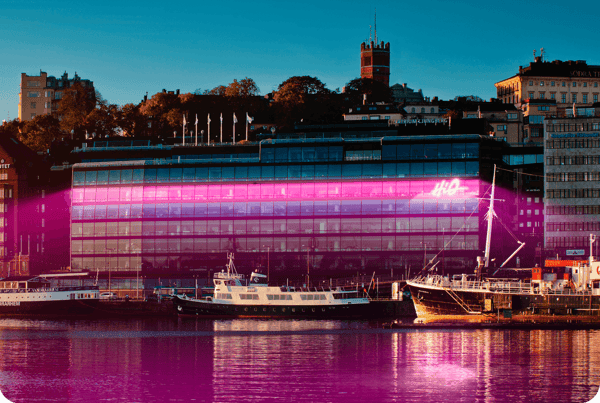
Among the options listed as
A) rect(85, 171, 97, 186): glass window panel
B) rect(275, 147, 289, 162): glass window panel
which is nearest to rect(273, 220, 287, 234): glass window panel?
rect(275, 147, 289, 162): glass window panel

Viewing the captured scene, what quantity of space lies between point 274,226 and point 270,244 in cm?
296

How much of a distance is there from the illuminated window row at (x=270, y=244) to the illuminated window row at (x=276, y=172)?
9755 millimetres

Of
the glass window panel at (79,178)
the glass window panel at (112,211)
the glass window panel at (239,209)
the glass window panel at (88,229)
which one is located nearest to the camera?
the glass window panel at (239,209)

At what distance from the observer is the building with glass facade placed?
149 metres

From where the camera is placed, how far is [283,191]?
15375cm

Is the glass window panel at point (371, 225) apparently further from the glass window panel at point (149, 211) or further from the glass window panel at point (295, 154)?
the glass window panel at point (149, 211)

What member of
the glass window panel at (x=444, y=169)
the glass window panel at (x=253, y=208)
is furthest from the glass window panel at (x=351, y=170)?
the glass window panel at (x=253, y=208)

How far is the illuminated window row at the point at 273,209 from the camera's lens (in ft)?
489

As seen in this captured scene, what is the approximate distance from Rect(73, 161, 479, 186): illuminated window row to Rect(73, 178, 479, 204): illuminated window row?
1.16 meters

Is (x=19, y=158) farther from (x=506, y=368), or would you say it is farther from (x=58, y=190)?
(x=506, y=368)

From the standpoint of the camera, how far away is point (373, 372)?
75.5 m

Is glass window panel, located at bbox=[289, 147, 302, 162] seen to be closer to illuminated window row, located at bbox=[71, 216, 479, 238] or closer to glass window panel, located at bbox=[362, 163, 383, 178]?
illuminated window row, located at bbox=[71, 216, 479, 238]

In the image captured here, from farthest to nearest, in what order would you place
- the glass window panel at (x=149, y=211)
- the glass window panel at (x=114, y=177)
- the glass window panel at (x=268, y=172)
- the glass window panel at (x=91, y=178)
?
the glass window panel at (x=91, y=178) → the glass window panel at (x=114, y=177) → the glass window panel at (x=149, y=211) → the glass window panel at (x=268, y=172)

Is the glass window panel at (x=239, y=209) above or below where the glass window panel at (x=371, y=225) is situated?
above
